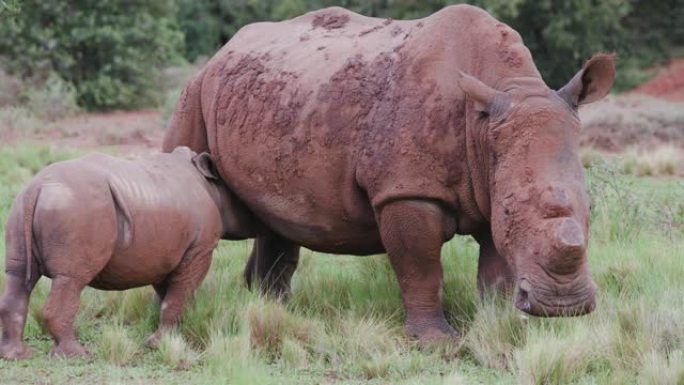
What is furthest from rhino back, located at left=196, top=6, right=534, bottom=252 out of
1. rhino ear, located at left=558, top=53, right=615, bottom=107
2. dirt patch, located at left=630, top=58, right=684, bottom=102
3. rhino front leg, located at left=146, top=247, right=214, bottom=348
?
dirt patch, located at left=630, top=58, right=684, bottom=102

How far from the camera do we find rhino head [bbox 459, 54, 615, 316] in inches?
220

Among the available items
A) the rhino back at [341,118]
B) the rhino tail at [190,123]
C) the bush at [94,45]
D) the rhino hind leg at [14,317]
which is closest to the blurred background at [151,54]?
the bush at [94,45]

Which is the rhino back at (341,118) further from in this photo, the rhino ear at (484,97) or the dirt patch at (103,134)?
the dirt patch at (103,134)

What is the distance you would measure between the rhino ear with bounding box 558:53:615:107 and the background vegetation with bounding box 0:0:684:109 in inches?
Answer: 765

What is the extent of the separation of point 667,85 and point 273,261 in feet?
74.6

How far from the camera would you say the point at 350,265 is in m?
8.37

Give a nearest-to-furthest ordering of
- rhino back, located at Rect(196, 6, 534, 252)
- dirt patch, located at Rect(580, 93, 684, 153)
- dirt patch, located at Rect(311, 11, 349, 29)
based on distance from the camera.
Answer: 1. rhino back, located at Rect(196, 6, 534, 252)
2. dirt patch, located at Rect(311, 11, 349, 29)
3. dirt patch, located at Rect(580, 93, 684, 153)

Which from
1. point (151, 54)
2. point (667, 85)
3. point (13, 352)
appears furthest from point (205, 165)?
point (667, 85)

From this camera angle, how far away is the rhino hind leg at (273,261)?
765cm

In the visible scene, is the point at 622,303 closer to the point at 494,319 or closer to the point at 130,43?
the point at 494,319

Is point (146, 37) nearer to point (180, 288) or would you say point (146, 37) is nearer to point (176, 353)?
point (180, 288)

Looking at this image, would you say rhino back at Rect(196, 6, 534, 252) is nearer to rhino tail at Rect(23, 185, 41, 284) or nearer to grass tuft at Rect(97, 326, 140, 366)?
grass tuft at Rect(97, 326, 140, 366)

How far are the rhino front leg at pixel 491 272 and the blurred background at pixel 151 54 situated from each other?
41.0 feet

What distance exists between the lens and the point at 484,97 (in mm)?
5977
